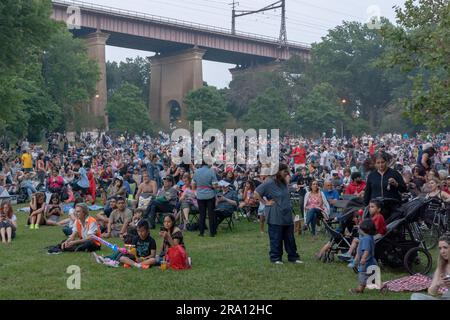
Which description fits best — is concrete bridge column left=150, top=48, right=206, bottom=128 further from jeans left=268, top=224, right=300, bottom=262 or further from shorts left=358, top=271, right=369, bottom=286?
shorts left=358, top=271, right=369, bottom=286

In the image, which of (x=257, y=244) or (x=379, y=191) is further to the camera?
(x=257, y=244)

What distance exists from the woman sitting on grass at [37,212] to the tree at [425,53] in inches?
361

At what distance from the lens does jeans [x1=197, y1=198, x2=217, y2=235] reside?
1360 cm

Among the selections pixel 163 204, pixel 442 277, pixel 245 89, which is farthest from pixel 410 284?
pixel 245 89

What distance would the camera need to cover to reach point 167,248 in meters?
10.4

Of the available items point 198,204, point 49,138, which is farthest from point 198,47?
point 198,204

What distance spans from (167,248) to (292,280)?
2.38m

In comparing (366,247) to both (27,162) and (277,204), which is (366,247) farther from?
(27,162)

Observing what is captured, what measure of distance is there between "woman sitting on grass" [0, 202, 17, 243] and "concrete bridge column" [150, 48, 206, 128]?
225 feet

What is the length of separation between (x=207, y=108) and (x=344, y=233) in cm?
6022

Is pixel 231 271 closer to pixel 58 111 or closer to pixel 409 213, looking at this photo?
pixel 409 213

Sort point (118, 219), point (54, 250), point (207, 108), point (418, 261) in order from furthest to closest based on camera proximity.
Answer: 1. point (207, 108)
2. point (118, 219)
3. point (54, 250)
4. point (418, 261)

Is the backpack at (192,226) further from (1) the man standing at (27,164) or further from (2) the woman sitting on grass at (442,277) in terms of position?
(1) the man standing at (27,164)

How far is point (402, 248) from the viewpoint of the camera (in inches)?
377
